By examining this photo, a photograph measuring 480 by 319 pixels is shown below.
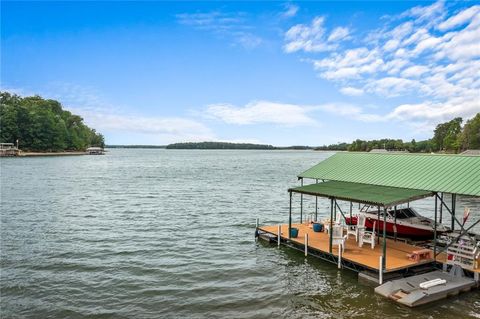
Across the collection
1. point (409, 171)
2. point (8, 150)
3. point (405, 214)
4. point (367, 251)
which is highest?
point (8, 150)

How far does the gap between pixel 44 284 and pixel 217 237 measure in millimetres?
11127

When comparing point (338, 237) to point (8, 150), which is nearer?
point (338, 237)

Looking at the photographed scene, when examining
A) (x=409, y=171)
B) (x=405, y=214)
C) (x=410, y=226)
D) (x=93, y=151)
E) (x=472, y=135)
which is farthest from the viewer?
(x=93, y=151)

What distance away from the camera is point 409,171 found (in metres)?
19.1

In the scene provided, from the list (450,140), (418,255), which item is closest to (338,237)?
(418,255)

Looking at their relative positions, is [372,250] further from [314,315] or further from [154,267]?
[154,267]

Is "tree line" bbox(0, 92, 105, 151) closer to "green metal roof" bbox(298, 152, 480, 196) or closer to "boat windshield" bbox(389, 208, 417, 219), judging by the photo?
"green metal roof" bbox(298, 152, 480, 196)

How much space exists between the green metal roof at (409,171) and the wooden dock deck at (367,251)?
3182mm

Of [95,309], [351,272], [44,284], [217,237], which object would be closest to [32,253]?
[44,284]

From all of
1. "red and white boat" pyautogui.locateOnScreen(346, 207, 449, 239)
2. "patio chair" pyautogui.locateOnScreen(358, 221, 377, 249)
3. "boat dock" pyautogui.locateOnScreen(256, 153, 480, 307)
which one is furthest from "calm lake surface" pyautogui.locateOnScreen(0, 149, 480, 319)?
"red and white boat" pyautogui.locateOnScreen(346, 207, 449, 239)

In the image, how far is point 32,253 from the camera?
69.2ft

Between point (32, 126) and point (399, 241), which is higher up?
point (32, 126)

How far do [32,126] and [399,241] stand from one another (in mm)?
143314

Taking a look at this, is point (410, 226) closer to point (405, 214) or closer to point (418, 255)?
point (405, 214)
